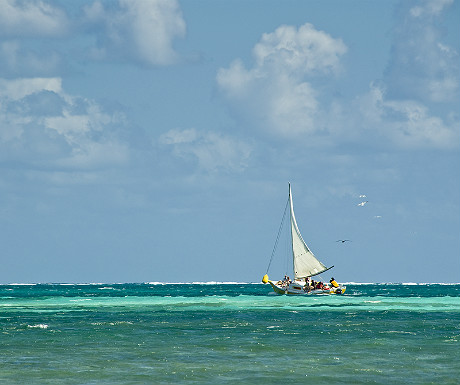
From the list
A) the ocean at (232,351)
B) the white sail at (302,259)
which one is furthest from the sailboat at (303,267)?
the ocean at (232,351)

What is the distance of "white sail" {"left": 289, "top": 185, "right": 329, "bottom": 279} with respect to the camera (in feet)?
378

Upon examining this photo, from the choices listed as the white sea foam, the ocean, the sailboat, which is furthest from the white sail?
the white sea foam

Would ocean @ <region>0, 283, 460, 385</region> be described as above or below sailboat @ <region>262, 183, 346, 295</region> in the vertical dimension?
below

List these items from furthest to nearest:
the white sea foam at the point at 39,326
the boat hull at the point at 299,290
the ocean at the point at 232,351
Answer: the boat hull at the point at 299,290 < the white sea foam at the point at 39,326 < the ocean at the point at 232,351

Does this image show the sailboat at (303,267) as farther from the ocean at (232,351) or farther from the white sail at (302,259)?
the ocean at (232,351)

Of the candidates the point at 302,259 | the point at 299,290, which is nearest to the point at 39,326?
the point at 302,259

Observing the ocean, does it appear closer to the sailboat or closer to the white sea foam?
the white sea foam

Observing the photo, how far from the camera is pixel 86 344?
44.9 metres

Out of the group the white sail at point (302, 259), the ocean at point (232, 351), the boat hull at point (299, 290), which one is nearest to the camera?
the ocean at point (232, 351)

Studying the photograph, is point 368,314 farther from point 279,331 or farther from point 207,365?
point 207,365

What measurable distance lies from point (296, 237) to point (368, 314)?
4419 centimetres

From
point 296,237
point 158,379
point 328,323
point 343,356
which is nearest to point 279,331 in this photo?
point 328,323

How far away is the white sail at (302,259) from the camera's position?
11519 centimetres

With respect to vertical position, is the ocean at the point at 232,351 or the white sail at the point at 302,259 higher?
the white sail at the point at 302,259
